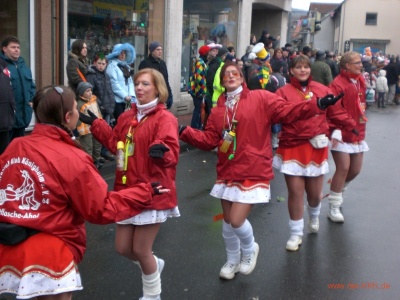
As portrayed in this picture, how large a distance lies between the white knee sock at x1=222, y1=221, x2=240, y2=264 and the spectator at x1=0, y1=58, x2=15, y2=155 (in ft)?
12.1

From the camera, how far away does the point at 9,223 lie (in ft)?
9.16

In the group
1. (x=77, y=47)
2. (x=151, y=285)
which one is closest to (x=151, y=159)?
(x=151, y=285)

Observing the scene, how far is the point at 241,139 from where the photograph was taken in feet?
14.6

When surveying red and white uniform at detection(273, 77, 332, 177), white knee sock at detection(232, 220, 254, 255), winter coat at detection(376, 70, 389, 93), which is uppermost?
red and white uniform at detection(273, 77, 332, 177)

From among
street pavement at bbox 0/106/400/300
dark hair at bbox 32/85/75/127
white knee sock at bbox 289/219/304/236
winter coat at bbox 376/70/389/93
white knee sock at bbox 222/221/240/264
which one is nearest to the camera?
dark hair at bbox 32/85/75/127

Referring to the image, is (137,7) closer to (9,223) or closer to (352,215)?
(352,215)

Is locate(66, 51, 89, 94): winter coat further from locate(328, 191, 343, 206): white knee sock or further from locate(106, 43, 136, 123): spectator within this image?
locate(328, 191, 343, 206): white knee sock

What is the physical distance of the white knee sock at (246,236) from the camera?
454 cm

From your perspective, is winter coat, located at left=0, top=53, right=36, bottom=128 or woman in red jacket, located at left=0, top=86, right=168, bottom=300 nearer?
woman in red jacket, located at left=0, top=86, right=168, bottom=300

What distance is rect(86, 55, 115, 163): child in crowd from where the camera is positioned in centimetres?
852

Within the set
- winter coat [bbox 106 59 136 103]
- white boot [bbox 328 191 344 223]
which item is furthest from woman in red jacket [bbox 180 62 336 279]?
winter coat [bbox 106 59 136 103]

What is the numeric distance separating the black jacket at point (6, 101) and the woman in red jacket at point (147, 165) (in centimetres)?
349

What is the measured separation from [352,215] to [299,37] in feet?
109

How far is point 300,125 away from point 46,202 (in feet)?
10.2
